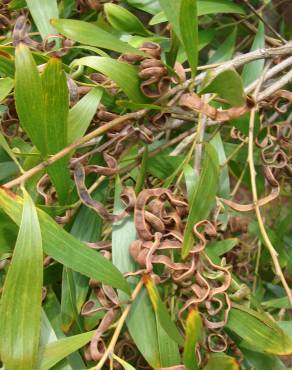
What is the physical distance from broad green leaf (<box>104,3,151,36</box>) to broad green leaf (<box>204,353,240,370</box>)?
554mm

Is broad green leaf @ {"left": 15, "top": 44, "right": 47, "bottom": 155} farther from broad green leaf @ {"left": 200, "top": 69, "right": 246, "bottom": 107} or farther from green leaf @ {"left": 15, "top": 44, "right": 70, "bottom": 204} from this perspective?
broad green leaf @ {"left": 200, "top": 69, "right": 246, "bottom": 107}

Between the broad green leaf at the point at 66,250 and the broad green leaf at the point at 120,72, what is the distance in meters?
0.20

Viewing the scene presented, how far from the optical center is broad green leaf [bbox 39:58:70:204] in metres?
0.75

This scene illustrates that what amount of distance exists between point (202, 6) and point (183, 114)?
275 millimetres

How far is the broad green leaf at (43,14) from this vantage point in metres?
1.00

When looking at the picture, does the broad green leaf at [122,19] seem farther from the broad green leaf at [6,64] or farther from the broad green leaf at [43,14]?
the broad green leaf at [6,64]

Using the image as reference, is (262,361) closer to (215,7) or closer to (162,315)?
(162,315)

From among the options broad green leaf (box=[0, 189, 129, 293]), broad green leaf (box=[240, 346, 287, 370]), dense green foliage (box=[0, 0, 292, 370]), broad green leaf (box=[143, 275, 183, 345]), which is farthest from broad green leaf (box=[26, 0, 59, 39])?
broad green leaf (box=[240, 346, 287, 370])

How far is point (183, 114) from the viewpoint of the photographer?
1037mm

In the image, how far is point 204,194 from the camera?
818mm

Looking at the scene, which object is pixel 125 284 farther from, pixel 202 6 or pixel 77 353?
pixel 202 6

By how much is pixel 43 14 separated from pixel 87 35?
→ 0.19 m

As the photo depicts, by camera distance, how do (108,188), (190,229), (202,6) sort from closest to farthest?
(190,229), (108,188), (202,6)

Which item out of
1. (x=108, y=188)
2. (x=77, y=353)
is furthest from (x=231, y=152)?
(x=77, y=353)
